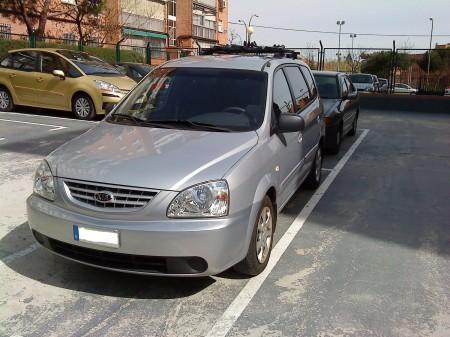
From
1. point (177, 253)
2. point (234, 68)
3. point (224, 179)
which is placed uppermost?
point (234, 68)

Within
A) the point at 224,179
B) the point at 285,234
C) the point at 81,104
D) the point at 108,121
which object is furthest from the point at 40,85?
the point at 224,179

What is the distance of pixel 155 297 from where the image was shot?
3.63 metres

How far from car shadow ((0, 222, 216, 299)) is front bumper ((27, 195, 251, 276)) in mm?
316

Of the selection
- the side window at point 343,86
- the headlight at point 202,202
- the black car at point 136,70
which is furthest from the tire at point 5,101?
the headlight at point 202,202

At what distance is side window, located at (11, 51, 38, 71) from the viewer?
12.0 meters

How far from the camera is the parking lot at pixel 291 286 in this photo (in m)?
3.29

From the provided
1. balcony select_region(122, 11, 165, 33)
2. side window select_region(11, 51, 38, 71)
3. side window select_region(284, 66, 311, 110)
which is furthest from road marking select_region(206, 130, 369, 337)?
balcony select_region(122, 11, 165, 33)

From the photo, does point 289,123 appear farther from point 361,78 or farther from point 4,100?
point 361,78

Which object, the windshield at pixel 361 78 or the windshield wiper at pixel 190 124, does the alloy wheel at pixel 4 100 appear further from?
the windshield at pixel 361 78

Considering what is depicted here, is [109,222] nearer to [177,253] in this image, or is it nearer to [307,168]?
[177,253]

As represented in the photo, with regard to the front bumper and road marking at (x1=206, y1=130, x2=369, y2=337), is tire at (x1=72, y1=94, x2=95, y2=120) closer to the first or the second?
road marking at (x1=206, y1=130, x2=369, y2=337)

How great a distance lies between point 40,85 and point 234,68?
8.28 m

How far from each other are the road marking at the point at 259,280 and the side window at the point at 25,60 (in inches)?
323

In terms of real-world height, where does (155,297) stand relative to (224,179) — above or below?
below
